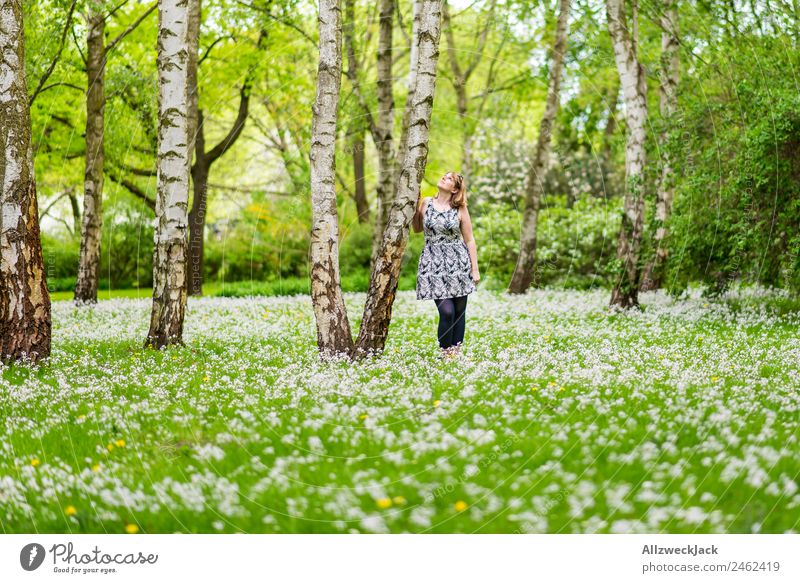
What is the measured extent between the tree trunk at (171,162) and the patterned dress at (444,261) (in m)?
3.94

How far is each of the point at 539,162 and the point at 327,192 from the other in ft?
45.7

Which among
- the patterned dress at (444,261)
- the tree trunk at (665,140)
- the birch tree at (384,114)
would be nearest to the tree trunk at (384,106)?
the birch tree at (384,114)

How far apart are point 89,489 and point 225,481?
41.0 inches

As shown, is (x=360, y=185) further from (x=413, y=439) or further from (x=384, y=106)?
(x=413, y=439)

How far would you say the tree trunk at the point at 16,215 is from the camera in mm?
11469

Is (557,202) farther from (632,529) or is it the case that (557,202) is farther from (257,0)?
(632,529)

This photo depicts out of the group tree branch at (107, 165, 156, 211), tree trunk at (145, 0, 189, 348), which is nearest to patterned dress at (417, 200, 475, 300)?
tree trunk at (145, 0, 189, 348)

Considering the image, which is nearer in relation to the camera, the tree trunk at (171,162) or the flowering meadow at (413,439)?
the flowering meadow at (413,439)

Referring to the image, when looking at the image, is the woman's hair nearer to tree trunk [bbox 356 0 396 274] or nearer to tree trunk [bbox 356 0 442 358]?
tree trunk [bbox 356 0 442 358]

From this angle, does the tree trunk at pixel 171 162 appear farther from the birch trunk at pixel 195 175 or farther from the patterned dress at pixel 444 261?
the birch trunk at pixel 195 175

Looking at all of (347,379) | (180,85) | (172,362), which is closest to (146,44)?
(180,85)

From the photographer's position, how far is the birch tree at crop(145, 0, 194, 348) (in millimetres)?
12609

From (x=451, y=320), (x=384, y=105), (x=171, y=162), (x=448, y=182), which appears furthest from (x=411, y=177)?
(x=384, y=105)

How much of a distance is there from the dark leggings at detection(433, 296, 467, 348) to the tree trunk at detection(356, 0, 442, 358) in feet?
2.39
